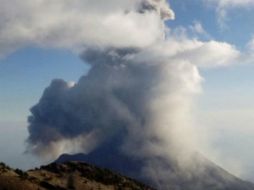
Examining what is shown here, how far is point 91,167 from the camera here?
169875 mm

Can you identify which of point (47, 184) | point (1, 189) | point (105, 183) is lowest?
point (1, 189)

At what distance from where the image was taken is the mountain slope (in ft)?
384

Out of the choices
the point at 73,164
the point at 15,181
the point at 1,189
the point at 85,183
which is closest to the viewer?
the point at 1,189

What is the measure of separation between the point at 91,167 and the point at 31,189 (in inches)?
2238

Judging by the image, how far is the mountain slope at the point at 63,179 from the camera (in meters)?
117

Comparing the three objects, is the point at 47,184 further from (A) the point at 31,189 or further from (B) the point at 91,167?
(B) the point at 91,167

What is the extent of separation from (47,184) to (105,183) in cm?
2782

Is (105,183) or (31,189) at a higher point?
(105,183)

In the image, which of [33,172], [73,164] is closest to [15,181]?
[33,172]

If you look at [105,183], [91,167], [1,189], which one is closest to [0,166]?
[1,189]

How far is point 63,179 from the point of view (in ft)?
459

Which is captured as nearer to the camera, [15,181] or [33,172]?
[15,181]

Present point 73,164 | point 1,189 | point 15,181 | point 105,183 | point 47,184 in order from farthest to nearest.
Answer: point 73,164, point 105,183, point 47,184, point 15,181, point 1,189

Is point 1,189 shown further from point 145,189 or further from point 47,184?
point 145,189
